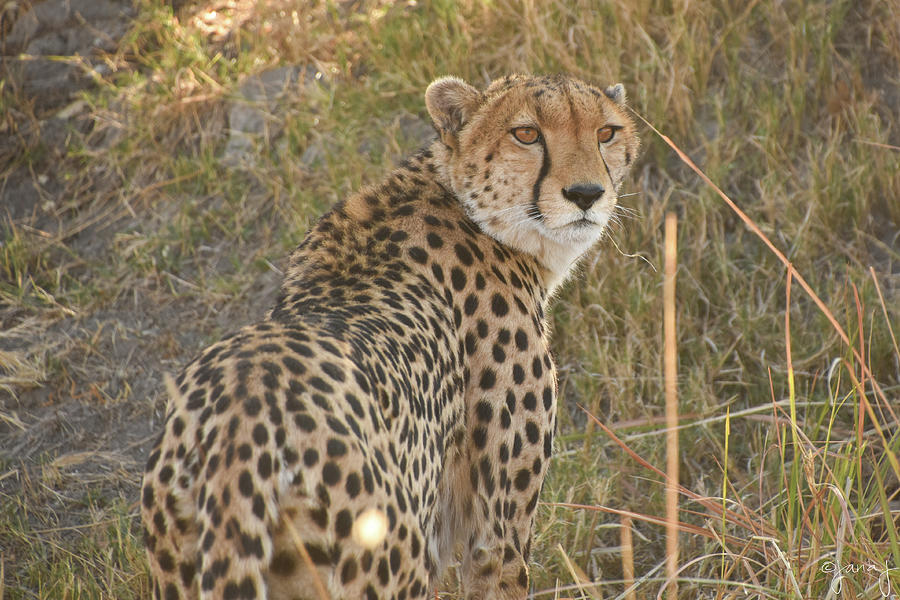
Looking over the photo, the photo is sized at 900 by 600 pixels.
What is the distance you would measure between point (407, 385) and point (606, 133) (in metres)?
1.26

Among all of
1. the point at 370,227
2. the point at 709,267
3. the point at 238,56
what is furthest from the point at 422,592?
the point at 238,56

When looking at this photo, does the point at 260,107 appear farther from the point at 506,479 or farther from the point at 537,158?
the point at 506,479

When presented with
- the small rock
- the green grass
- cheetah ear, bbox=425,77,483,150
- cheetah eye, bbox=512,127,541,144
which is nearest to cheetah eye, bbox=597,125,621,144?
cheetah eye, bbox=512,127,541,144

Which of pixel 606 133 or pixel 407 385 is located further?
pixel 606 133

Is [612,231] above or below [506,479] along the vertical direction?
below

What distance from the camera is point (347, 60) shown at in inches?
227

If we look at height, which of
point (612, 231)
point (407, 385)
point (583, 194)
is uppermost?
point (583, 194)

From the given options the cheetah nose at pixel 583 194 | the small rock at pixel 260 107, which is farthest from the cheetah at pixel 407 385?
the small rock at pixel 260 107

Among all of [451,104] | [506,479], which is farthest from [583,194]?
[506,479]

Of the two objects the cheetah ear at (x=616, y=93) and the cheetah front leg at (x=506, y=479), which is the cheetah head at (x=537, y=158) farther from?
the cheetah front leg at (x=506, y=479)

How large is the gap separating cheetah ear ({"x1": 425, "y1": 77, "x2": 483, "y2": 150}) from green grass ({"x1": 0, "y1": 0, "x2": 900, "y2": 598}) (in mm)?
1196

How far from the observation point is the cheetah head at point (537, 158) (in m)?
3.04

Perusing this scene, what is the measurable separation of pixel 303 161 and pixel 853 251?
271cm

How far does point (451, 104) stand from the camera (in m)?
Result: 3.31
